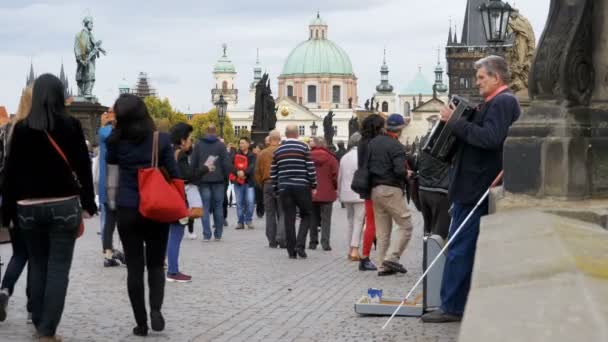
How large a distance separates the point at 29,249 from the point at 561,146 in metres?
3.59

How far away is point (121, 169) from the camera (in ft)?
30.6

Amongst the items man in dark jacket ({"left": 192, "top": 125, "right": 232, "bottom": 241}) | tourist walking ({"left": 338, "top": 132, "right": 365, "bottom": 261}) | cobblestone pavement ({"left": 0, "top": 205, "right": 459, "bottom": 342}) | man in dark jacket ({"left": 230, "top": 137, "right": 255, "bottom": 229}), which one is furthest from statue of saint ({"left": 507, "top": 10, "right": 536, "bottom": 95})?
cobblestone pavement ({"left": 0, "top": 205, "right": 459, "bottom": 342})

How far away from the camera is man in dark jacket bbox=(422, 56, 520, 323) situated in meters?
8.41

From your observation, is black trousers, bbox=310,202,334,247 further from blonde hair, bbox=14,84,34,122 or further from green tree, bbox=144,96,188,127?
green tree, bbox=144,96,188,127

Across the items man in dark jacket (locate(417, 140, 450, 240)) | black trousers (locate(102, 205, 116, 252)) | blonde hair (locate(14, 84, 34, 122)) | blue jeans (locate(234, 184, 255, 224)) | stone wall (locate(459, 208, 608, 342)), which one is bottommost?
blue jeans (locate(234, 184, 255, 224))

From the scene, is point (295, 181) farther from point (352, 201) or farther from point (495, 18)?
point (495, 18)

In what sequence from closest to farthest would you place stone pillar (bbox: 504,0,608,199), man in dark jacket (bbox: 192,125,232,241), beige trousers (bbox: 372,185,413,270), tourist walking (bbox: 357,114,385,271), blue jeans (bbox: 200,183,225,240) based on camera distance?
stone pillar (bbox: 504,0,608,199), beige trousers (bbox: 372,185,413,270), tourist walking (bbox: 357,114,385,271), man in dark jacket (bbox: 192,125,232,241), blue jeans (bbox: 200,183,225,240)

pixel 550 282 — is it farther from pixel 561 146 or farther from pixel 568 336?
pixel 561 146

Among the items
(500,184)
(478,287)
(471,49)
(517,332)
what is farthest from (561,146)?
(471,49)

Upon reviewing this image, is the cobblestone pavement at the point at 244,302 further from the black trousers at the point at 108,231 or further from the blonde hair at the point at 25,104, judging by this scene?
the blonde hair at the point at 25,104

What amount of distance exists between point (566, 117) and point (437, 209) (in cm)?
547

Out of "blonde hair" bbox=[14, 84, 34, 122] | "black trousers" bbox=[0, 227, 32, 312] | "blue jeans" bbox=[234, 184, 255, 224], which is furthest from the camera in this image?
"blue jeans" bbox=[234, 184, 255, 224]

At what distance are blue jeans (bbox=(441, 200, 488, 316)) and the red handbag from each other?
1.98 meters

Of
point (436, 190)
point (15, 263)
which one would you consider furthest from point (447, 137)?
point (436, 190)
